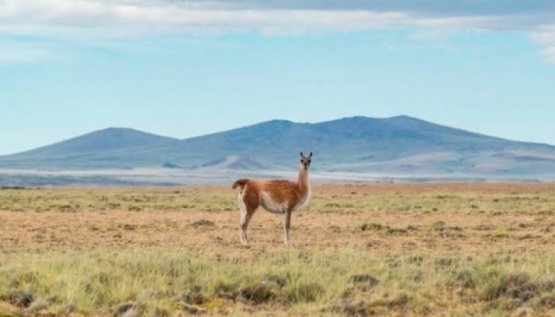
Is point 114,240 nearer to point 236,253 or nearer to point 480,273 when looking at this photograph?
point 236,253

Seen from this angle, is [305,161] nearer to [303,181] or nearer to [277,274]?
[303,181]

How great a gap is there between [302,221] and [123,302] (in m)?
18.9

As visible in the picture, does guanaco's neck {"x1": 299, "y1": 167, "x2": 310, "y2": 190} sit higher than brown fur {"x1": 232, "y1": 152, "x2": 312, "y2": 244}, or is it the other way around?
guanaco's neck {"x1": 299, "y1": 167, "x2": 310, "y2": 190}

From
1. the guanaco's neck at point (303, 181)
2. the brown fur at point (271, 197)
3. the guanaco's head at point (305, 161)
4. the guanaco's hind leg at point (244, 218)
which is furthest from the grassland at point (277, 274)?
the guanaco's head at point (305, 161)

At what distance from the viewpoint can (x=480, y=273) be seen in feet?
51.3

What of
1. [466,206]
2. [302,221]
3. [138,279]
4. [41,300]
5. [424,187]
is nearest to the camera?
[41,300]

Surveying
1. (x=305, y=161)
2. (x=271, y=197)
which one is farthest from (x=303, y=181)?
(x=271, y=197)

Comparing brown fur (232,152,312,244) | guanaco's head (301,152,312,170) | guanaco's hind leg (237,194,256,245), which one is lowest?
guanaco's hind leg (237,194,256,245)

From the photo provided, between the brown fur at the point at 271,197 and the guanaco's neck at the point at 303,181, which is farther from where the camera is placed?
the guanaco's neck at the point at 303,181

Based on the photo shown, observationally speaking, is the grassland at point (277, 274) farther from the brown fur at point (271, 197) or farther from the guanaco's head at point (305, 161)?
the guanaco's head at point (305, 161)

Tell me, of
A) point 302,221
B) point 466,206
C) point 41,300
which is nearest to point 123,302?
point 41,300

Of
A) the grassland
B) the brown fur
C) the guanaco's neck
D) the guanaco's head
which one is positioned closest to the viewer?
the grassland

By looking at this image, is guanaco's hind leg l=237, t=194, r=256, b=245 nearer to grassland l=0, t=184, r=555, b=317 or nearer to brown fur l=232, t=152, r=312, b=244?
brown fur l=232, t=152, r=312, b=244

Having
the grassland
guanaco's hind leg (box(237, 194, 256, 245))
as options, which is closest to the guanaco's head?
guanaco's hind leg (box(237, 194, 256, 245))
